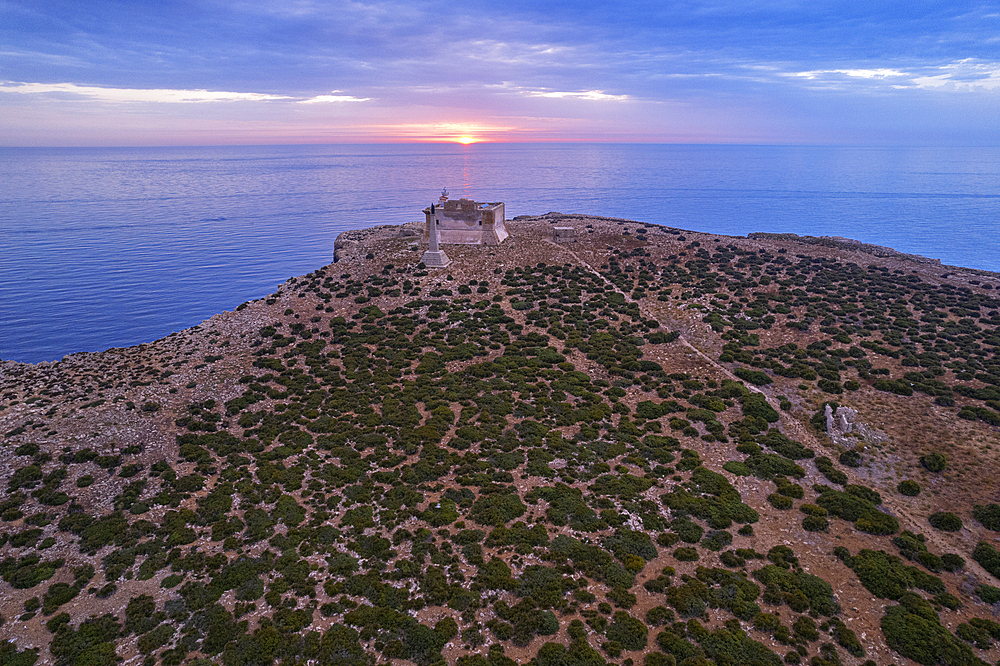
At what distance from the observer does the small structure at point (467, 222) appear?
72438 mm

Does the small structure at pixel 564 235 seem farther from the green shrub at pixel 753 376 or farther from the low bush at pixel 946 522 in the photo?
the low bush at pixel 946 522

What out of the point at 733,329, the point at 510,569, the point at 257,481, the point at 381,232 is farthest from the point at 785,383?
the point at 381,232

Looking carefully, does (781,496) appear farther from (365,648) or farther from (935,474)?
(365,648)

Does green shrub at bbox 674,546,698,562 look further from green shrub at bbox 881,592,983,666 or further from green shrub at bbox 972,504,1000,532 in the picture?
green shrub at bbox 972,504,1000,532

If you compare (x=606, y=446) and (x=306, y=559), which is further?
(x=606, y=446)

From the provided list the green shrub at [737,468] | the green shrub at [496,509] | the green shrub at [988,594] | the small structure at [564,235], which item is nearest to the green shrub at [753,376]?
the green shrub at [737,468]

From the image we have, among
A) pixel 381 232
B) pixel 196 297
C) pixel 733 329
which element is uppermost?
pixel 381 232

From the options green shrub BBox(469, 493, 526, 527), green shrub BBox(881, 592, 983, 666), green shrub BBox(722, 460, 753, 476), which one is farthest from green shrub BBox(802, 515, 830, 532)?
green shrub BBox(469, 493, 526, 527)

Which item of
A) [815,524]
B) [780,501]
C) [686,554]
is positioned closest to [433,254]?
[780,501]

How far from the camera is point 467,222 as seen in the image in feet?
241

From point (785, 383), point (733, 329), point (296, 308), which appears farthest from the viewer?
point (296, 308)

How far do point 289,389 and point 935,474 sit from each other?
51805 millimetres

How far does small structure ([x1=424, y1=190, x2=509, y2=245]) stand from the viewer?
72438mm

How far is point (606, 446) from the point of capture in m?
36.6
